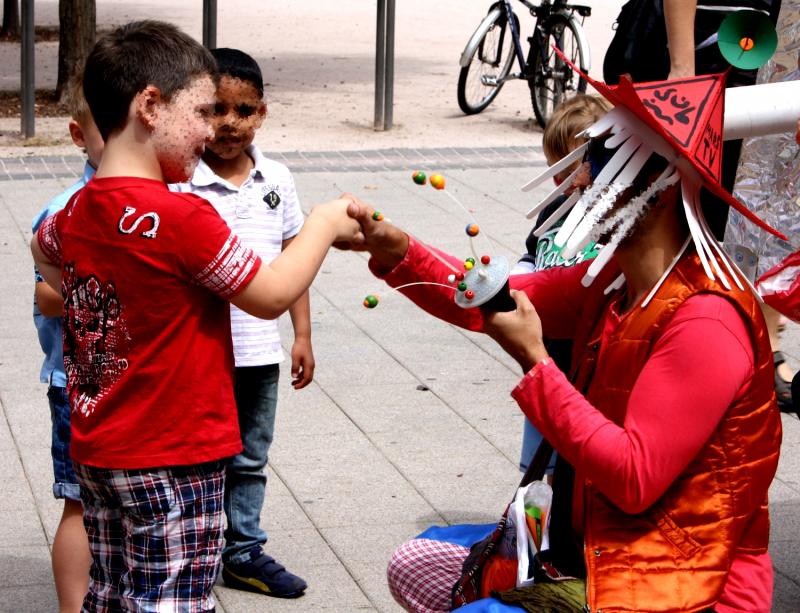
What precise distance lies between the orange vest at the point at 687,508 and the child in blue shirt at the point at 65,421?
1436 mm

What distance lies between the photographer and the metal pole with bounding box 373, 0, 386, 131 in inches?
432

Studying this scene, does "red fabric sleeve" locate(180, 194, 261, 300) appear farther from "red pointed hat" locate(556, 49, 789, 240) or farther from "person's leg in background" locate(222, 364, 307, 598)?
"person's leg in background" locate(222, 364, 307, 598)

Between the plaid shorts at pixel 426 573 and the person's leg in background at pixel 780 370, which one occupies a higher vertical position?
the plaid shorts at pixel 426 573

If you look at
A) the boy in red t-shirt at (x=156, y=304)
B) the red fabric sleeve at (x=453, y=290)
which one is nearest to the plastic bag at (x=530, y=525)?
the red fabric sleeve at (x=453, y=290)

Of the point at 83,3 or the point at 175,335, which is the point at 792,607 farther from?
the point at 83,3

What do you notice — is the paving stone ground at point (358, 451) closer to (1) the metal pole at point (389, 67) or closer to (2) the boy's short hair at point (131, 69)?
(2) the boy's short hair at point (131, 69)

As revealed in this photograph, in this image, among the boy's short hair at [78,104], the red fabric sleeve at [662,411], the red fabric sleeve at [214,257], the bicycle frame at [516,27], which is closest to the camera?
the red fabric sleeve at [662,411]

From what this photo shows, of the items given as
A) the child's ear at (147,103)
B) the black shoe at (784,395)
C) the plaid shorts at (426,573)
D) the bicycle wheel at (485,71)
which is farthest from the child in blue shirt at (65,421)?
the bicycle wheel at (485,71)

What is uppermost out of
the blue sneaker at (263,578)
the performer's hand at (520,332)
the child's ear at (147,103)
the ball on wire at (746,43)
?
the ball on wire at (746,43)

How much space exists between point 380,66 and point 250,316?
764 centimetres

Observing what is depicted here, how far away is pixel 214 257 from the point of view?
8.52 ft

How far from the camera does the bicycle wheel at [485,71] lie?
11977mm

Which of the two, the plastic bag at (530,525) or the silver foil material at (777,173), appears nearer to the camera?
the plastic bag at (530,525)

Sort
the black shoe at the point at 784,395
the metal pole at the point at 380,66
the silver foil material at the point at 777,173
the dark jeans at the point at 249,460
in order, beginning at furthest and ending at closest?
the metal pole at the point at 380,66, the black shoe at the point at 784,395, the silver foil material at the point at 777,173, the dark jeans at the point at 249,460
